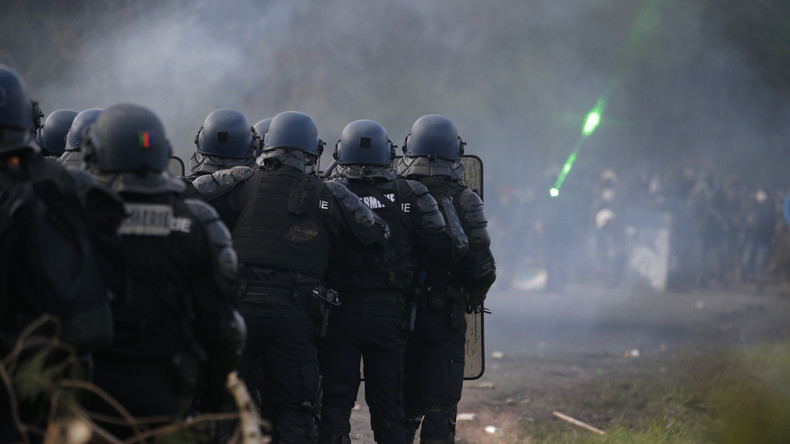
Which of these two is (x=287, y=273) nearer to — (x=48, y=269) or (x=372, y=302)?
(x=372, y=302)

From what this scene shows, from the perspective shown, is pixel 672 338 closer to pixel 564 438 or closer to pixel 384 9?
pixel 564 438

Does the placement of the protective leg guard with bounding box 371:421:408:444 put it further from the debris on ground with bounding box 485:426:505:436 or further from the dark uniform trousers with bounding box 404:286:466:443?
the debris on ground with bounding box 485:426:505:436

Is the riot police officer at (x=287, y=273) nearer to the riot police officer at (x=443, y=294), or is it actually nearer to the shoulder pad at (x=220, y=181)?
the shoulder pad at (x=220, y=181)

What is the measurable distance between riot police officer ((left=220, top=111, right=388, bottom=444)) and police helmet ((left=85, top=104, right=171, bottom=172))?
5.27 feet

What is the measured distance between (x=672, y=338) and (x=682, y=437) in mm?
5883

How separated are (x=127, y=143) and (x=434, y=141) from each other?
2994 mm

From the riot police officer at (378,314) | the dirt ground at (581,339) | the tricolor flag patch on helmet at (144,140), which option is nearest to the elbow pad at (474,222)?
the riot police officer at (378,314)

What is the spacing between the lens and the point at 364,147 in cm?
542

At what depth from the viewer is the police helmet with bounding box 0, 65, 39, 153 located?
9.55ft

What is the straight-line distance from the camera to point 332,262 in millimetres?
5215

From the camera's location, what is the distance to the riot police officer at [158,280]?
9.67 ft

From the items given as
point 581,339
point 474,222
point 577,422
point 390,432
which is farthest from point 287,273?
point 581,339

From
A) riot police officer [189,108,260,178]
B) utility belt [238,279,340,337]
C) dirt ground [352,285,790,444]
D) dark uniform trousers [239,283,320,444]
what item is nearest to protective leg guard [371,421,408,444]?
dark uniform trousers [239,283,320,444]

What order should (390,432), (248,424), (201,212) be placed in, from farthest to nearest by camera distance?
(390,432), (201,212), (248,424)
